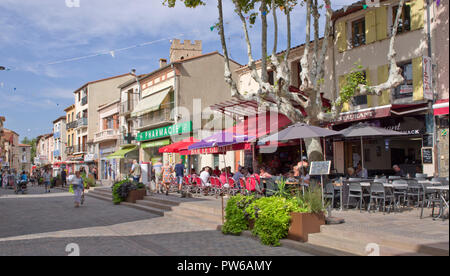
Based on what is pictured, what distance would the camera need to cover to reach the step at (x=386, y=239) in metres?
5.15

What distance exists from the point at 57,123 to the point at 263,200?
199ft

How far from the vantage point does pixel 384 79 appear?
49.0ft

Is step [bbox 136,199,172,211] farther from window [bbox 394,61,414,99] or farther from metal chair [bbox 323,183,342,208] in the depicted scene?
window [bbox 394,61,414,99]

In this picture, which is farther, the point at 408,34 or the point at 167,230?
the point at 408,34

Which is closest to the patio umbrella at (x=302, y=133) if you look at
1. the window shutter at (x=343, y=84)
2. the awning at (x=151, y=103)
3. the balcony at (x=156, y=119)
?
the window shutter at (x=343, y=84)

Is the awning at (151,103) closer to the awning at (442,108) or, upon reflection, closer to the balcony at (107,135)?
the balcony at (107,135)

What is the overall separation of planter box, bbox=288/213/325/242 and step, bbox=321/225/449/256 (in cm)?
16

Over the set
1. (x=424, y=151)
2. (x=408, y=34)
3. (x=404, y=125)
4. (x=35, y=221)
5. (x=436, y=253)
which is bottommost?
(x=35, y=221)

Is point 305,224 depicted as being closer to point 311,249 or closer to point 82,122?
point 311,249

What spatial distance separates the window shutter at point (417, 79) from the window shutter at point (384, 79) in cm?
107

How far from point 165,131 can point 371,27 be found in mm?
17391
